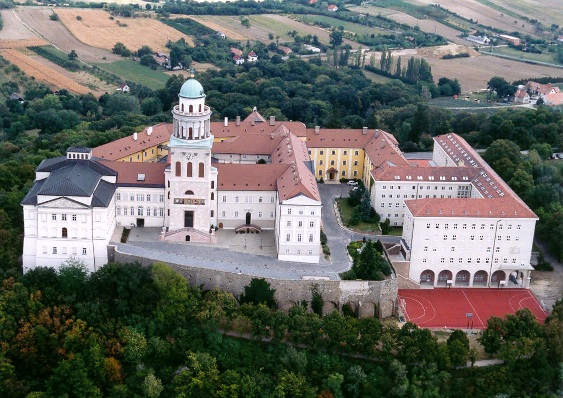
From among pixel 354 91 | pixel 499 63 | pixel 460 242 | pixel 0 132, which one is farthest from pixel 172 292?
pixel 499 63

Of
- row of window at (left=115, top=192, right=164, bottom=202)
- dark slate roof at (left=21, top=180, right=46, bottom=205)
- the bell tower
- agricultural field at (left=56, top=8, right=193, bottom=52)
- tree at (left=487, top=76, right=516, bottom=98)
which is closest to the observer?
dark slate roof at (left=21, top=180, right=46, bottom=205)

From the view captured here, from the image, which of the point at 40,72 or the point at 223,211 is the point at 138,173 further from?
the point at 40,72

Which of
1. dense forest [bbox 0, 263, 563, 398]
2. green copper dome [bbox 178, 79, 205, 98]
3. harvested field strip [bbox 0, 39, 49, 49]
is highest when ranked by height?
green copper dome [bbox 178, 79, 205, 98]

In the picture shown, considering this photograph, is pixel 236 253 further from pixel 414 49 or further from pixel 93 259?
pixel 414 49

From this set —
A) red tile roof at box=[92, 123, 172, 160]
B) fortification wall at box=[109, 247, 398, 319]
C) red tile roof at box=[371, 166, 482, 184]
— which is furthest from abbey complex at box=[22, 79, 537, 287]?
fortification wall at box=[109, 247, 398, 319]

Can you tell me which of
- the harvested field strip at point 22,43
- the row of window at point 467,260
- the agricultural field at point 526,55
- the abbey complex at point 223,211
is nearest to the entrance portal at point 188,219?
the abbey complex at point 223,211

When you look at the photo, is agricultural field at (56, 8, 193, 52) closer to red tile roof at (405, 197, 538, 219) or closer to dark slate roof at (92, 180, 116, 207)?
dark slate roof at (92, 180, 116, 207)
